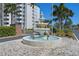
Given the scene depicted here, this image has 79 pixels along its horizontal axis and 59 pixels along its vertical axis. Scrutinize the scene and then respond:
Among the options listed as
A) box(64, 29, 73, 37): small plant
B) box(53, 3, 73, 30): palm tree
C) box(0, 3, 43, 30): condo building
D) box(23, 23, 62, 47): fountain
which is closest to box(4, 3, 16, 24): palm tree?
box(0, 3, 43, 30): condo building

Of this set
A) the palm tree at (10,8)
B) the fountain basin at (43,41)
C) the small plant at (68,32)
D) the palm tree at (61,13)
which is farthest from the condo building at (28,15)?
the small plant at (68,32)

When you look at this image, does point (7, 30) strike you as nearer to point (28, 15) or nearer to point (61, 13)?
point (28, 15)

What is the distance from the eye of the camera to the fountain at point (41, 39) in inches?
193

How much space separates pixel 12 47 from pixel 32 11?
1.13 m

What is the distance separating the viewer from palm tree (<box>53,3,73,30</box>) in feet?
16.1

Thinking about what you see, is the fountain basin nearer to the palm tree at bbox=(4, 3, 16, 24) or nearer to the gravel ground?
the gravel ground

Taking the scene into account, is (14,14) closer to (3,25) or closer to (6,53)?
(3,25)

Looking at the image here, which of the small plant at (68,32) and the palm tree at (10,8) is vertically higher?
the palm tree at (10,8)

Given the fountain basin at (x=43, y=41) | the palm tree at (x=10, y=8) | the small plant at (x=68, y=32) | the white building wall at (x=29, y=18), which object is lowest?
the fountain basin at (x=43, y=41)

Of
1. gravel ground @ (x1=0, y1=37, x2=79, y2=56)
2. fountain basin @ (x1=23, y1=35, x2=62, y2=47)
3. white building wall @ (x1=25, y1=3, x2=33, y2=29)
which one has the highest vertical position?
white building wall @ (x1=25, y1=3, x2=33, y2=29)

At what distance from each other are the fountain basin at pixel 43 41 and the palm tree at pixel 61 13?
1.42ft

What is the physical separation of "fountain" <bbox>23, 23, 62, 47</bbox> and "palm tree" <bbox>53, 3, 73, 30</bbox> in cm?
42

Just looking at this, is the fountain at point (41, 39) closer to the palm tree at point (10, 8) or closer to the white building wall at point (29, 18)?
the white building wall at point (29, 18)

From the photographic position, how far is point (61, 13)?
496cm
